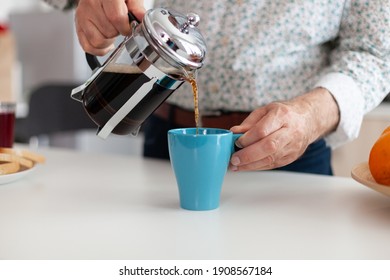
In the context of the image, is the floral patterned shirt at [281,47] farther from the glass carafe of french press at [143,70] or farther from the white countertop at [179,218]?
the glass carafe of french press at [143,70]

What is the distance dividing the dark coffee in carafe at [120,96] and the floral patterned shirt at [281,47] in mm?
316

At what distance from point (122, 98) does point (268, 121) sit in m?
0.20

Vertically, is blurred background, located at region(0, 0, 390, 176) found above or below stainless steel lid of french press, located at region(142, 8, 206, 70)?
below

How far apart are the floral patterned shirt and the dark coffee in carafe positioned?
316 millimetres

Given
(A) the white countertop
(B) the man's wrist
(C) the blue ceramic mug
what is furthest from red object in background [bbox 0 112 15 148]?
(C) the blue ceramic mug

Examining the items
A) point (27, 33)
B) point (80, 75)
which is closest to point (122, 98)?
point (80, 75)

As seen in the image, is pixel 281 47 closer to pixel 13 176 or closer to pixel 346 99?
pixel 346 99

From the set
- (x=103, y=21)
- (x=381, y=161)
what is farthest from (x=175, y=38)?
(x=381, y=161)

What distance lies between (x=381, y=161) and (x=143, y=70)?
13.3 inches

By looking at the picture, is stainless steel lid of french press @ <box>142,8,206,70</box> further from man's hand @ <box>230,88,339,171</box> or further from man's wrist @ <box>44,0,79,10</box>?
man's wrist @ <box>44,0,79,10</box>

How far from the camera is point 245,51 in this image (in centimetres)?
103

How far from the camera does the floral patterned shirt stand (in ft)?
3.16

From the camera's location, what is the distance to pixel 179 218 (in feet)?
2.31
